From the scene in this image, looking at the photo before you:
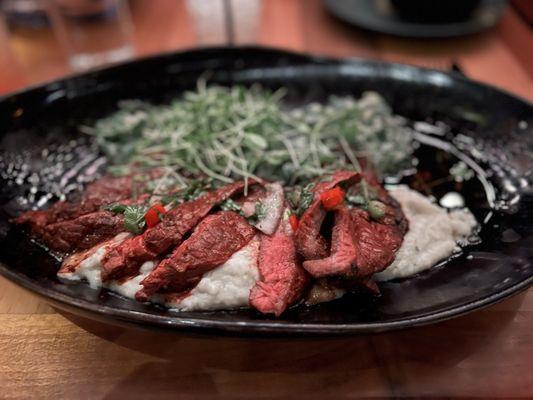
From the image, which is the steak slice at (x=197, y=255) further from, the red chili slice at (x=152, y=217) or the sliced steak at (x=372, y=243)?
the sliced steak at (x=372, y=243)

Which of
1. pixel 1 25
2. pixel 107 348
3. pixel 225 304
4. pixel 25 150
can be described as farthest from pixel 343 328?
pixel 1 25

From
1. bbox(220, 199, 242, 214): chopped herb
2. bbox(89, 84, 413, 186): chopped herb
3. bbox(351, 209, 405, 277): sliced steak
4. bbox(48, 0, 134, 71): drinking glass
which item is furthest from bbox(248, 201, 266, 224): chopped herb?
bbox(48, 0, 134, 71): drinking glass

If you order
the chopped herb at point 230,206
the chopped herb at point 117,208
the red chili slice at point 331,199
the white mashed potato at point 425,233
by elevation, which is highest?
the red chili slice at point 331,199

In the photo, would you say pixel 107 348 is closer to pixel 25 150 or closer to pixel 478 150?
pixel 25 150

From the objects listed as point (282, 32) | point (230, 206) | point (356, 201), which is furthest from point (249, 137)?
point (282, 32)

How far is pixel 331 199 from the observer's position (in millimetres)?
2031

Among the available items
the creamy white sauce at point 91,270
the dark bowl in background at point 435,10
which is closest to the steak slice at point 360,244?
the creamy white sauce at point 91,270

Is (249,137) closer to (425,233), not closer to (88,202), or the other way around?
(88,202)

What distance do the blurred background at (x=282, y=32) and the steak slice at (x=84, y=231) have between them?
91.5 inches

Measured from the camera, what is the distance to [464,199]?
2.57m

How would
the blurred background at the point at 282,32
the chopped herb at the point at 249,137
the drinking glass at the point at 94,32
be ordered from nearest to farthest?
1. the chopped herb at the point at 249,137
2. the blurred background at the point at 282,32
3. the drinking glass at the point at 94,32

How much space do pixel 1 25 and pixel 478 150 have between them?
430 cm

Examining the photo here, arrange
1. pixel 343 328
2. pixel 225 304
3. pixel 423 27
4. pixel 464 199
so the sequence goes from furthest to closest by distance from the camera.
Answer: pixel 423 27 → pixel 464 199 → pixel 225 304 → pixel 343 328

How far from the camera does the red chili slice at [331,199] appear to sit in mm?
2033
